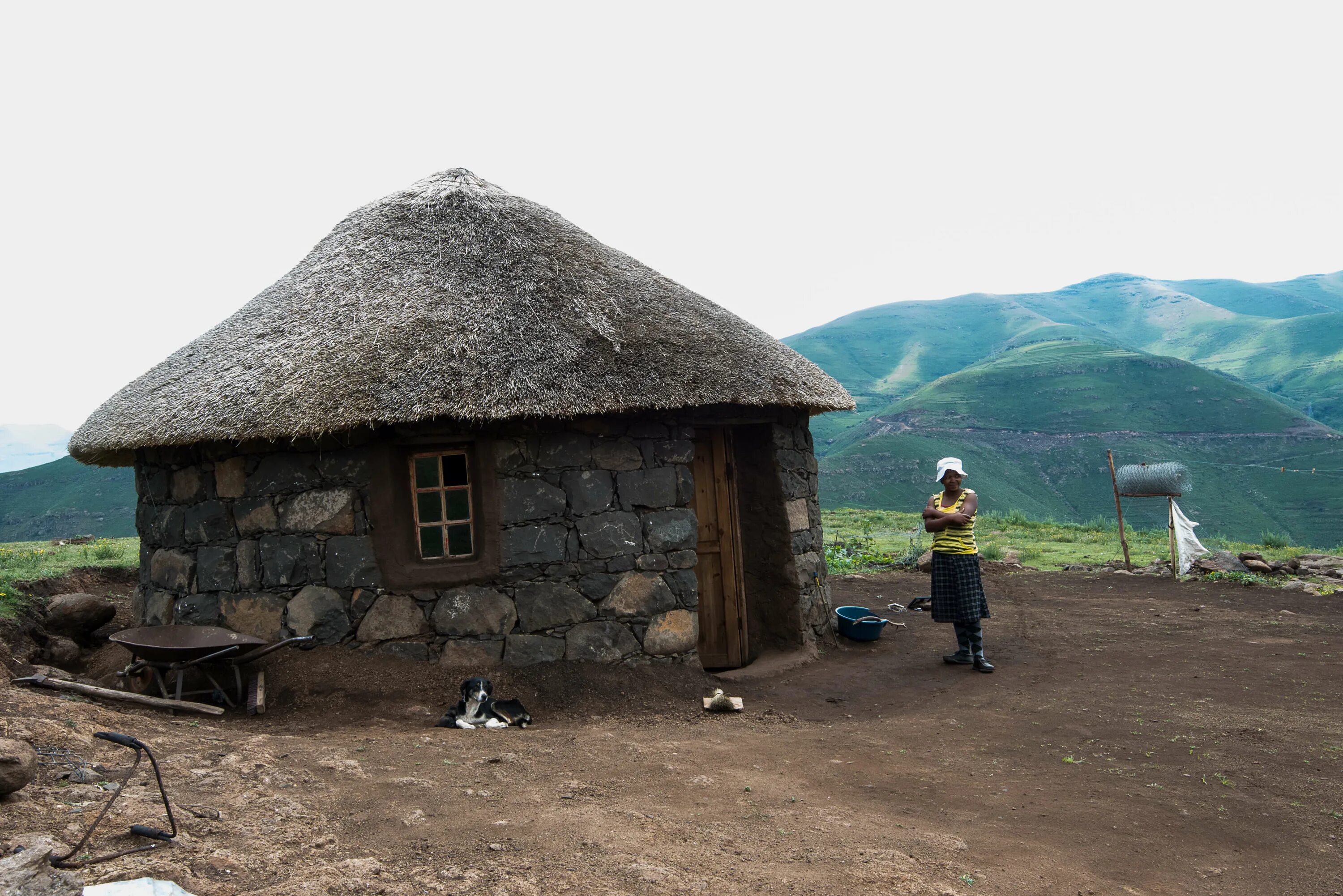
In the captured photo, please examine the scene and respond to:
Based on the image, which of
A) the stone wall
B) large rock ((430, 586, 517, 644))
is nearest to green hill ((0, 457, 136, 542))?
the stone wall

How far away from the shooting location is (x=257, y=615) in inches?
237

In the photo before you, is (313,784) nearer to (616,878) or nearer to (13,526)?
(616,878)

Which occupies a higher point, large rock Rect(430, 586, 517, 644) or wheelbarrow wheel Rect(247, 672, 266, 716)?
large rock Rect(430, 586, 517, 644)

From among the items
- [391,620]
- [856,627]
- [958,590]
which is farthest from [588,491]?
[856,627]

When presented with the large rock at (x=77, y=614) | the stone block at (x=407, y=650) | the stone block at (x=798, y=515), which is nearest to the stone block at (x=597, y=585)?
the stone block at (x=407, y=650)

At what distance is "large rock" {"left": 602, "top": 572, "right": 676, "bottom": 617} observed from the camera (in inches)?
243

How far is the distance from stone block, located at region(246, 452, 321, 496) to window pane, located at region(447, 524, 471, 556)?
985 millimetres

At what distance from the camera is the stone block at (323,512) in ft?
19.4

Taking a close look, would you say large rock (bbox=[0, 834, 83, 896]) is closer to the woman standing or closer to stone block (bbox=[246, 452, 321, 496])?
stone block (bbox=[246, 452, 321, 496])

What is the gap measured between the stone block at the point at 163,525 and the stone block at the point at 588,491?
2962mm

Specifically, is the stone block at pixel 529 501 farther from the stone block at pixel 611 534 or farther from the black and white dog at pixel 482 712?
the black and white dog at pixel 482 712

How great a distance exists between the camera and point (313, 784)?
368 cm

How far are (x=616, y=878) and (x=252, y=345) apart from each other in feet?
17.2

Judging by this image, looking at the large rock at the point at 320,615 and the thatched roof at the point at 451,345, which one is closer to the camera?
the thatched roof at the point at 451,345
